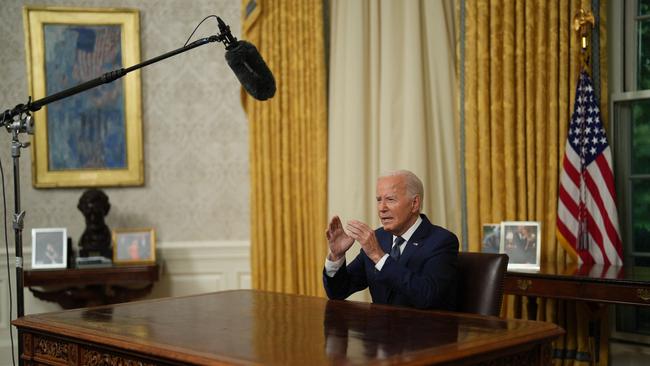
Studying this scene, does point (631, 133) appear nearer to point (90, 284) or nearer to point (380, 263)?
point (380, 263)

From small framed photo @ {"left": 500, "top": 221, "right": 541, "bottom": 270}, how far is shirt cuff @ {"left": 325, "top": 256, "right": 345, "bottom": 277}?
63.8 inches

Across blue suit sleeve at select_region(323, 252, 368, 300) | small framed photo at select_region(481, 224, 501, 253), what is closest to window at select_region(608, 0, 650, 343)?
small framed photo at select_region(481, 224, 501, 253)

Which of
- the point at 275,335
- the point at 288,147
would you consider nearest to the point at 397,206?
the point at 275,335

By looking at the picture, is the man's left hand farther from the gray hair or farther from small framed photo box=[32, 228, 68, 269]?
small framed photo box=[32, 228, 68, 269]

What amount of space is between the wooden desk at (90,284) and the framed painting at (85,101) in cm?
87

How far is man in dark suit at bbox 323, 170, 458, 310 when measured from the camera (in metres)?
3.22

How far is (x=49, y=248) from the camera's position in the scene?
5.84 m

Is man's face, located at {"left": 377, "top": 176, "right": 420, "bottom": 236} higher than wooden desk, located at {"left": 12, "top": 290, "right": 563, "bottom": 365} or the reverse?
higher

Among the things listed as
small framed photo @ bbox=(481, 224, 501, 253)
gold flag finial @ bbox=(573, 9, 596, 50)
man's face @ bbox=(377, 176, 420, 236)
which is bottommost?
small framed photo @ bbox=(481, 224, 501, 253)

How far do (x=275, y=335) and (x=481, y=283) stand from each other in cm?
115

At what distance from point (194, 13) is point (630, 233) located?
390 cm

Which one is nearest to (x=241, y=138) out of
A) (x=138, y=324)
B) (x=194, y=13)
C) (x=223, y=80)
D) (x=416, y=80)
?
(x=223, y=80)

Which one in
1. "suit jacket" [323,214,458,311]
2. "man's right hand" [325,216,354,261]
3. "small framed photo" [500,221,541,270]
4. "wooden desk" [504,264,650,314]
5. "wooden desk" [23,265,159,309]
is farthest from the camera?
"wooden desk" [23,265,159,309]

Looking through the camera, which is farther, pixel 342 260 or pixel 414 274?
pixel 342 260
